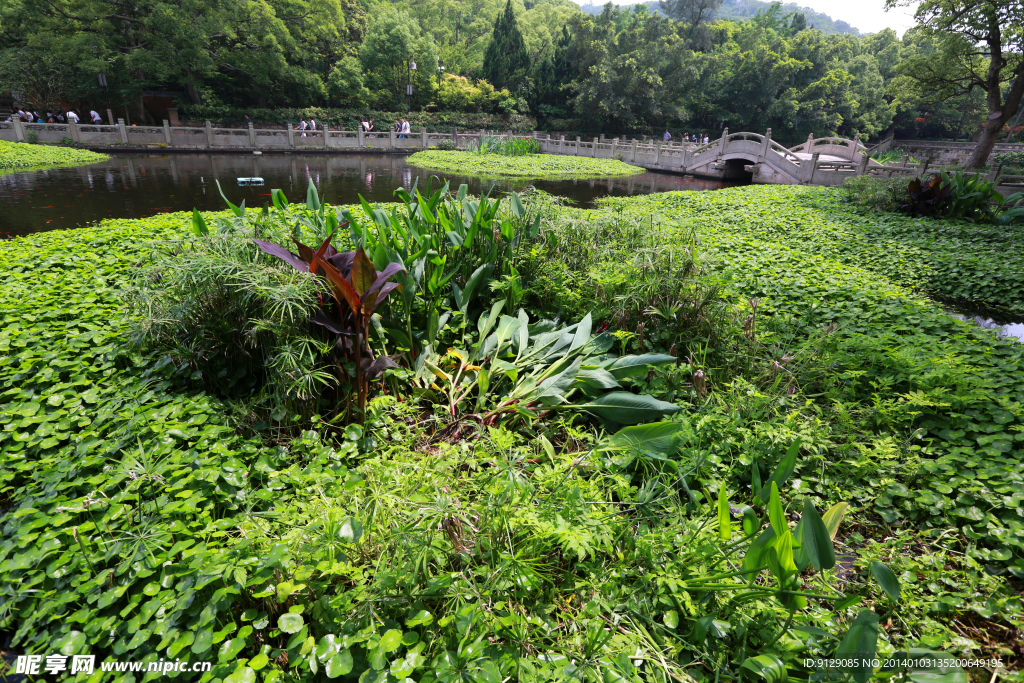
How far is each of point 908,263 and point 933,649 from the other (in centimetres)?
581

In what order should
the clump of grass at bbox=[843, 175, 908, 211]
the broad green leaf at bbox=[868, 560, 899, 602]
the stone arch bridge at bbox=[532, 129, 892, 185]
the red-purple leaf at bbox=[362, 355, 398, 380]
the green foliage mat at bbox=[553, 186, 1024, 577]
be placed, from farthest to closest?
the stone arch bridge at bbox=[532, 129, 892, 185], the clump of grass at bbox=[843, 175, 908, 211], the red-purple leaf at bbox=[362, 355, 398, 380], the green foliage mat at bbox=[553, 186, 1024, 577], the broad green leaf at bbox=[868, 560, 899, 602]

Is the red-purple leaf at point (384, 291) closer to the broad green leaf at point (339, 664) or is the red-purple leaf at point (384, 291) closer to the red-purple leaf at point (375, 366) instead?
the red-purple leaf at point (375, 366)

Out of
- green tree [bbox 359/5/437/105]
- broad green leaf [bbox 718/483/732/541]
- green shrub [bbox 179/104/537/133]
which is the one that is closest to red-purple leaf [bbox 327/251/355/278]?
broad green leaf [bbox 718/483/732/541]

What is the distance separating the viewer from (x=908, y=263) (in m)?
5.67

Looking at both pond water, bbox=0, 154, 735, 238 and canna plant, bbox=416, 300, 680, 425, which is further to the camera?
pond water, bbox=0, 154, 735, 238

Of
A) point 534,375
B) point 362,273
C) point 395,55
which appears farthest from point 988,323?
point 395,55

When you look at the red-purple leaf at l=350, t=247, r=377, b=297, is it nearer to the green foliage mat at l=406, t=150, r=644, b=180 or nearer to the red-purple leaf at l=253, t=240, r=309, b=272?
the red-purple leaf at l=253, t=240, r=309, b=272

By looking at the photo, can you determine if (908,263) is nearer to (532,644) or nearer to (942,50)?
(532,644)

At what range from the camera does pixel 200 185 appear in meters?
11.3

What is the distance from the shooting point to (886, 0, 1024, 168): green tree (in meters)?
12.5

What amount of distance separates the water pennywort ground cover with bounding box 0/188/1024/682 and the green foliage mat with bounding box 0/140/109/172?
13.9 m

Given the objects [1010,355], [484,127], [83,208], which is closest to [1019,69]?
[1010,355]

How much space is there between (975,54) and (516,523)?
66.5 ft

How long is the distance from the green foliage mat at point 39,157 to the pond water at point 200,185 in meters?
0.63
